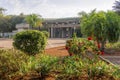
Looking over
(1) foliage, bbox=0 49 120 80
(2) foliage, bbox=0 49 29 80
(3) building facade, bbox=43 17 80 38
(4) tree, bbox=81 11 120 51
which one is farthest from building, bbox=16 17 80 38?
(2) foliage, bbox=0 49 29 80

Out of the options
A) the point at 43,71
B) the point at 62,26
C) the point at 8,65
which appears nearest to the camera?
the point at 8,65

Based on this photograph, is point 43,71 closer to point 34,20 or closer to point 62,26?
point 62,26

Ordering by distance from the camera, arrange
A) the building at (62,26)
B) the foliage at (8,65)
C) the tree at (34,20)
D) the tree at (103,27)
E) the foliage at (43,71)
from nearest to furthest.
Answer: the foliage at (43,71) → the foliage at (8,65) → the tree at (103,27) → the building at (62,26) → the tree at (34,20)

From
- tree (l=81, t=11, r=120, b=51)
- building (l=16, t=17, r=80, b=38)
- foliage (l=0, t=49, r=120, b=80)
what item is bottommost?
building (l=16, t=17, r=80, b=38)

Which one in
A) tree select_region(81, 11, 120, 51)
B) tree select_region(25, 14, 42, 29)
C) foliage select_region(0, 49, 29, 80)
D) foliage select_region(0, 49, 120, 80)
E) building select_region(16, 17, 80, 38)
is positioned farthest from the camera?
tree select_region(25, 14, 42, 29)

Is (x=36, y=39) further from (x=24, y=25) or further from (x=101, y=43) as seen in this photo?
(x=24, y=25)

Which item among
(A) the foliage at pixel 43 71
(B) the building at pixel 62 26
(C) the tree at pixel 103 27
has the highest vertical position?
(C) the tree at pixel 103 27

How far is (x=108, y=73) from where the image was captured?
24.1ft

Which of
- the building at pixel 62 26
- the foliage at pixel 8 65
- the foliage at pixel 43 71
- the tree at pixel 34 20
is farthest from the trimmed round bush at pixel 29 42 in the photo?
the tree at pixel 34 20

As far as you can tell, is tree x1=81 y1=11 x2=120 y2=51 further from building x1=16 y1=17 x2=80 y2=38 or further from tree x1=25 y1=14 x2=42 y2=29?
tree x1=25 y1=14 x2=42 y2=29

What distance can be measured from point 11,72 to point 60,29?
64616 mm

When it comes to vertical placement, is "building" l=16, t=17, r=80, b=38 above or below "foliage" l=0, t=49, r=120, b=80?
below

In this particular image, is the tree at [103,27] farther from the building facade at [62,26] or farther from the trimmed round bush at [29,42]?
the building facade at [62,26]

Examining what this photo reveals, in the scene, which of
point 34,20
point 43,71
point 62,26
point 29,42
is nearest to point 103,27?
point 29,42
